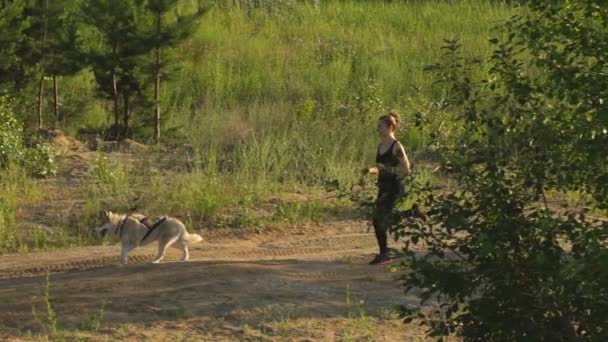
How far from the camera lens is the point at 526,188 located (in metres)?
6.31

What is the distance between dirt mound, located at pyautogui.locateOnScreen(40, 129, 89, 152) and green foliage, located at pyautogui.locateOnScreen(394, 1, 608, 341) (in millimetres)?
12742

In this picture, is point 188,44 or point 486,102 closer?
point 486,102

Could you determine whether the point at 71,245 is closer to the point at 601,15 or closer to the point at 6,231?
the point at 6,231

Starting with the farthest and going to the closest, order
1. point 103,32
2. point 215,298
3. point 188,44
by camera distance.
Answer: point 188,44, point 103,32, point 215,298

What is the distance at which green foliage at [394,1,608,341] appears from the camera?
5.96 m

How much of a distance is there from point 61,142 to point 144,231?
6.94 metres

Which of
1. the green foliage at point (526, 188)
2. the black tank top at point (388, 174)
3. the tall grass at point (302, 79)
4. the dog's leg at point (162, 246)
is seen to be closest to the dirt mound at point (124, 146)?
the tall grass at point (302, 79)

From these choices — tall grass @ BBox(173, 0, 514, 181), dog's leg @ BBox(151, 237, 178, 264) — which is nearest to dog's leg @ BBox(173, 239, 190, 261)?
dog's leg @ BBox(151, 237, 178, 264)

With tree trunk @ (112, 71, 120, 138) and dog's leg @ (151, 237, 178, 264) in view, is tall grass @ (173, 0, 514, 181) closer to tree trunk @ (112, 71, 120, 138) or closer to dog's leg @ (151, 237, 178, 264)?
tree trunk @ (112, 71, 120, 138)

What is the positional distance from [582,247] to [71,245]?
9077 mm

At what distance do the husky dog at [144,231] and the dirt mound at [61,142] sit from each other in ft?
20.6

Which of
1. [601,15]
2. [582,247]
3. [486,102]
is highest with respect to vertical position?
[601,15]

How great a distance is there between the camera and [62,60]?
761 inches

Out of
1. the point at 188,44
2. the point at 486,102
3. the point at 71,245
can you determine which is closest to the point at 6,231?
the point at 71,245
